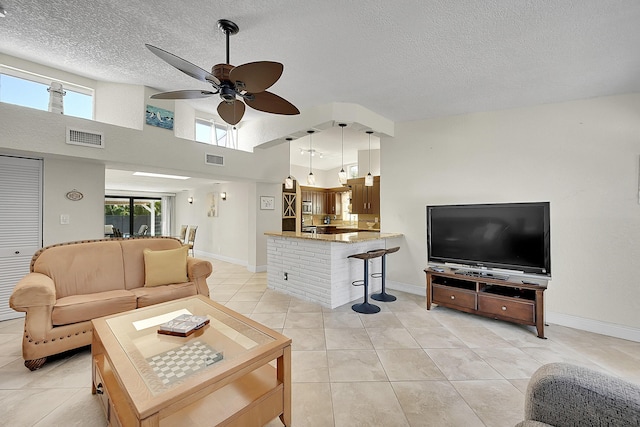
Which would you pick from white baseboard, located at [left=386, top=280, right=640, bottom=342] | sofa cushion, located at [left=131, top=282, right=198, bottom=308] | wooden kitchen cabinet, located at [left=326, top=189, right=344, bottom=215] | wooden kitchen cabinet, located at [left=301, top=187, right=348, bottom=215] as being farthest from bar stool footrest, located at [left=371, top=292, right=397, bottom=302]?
wooden kitchen cabinet, located at [left=326, top=189, right=344, bottom=215]

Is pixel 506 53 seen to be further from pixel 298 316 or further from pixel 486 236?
pixel 298 316

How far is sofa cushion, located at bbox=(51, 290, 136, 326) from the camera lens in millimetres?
2211

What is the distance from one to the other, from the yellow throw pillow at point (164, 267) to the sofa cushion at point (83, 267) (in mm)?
268

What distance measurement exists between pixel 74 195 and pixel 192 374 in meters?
3.51

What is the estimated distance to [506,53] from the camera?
2.35 m

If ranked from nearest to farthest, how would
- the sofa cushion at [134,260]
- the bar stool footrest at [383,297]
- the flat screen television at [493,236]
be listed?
the flat screen television at [493,236], the sofa cushion at [134,260], the bar stool footrest at [383,297]

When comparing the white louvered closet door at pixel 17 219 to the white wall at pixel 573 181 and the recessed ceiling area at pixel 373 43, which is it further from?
the white wall at pixel 573 181

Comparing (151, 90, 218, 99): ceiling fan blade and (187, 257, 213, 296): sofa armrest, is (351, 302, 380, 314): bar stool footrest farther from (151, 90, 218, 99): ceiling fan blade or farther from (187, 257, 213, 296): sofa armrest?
(151, 90, 218, 99): ceiling fan blade

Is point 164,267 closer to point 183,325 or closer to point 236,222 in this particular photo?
point 183,325

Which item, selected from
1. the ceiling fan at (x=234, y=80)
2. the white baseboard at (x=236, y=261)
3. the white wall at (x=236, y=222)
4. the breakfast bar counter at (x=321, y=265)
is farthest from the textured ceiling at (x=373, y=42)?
the white baseboard at (x=236, y=261)

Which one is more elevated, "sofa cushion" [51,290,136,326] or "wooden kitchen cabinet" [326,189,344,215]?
"wooden kitchen cabinet" [326,189,344,215]

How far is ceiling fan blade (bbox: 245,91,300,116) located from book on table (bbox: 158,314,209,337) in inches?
68.9

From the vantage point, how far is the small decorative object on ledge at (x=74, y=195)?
336cm

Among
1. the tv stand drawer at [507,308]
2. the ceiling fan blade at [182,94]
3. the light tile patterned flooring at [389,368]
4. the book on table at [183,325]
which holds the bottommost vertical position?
the light tile patterned flooring at [389,368]
